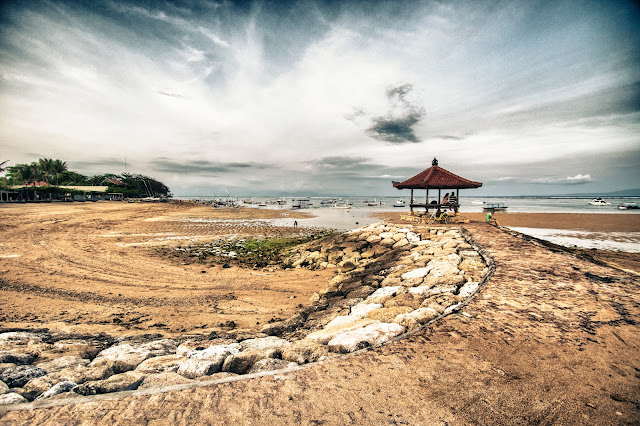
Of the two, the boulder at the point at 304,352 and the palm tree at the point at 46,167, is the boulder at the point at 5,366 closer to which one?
the boulder at the point at 304,352

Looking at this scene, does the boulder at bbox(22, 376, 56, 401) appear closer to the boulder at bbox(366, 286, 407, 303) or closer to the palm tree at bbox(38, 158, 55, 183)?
the boulder at bbox(366, 286, 407, 303)

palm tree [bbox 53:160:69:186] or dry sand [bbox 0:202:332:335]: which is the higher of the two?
palm tree [bbox 53:160:69:186]

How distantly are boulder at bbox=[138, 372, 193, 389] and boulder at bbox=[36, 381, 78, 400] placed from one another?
64cm

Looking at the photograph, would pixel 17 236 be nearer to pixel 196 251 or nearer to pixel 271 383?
pixel 196 251

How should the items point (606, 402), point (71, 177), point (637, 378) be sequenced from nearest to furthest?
point (606, 402) < point (637, 378) < point (71, 177)

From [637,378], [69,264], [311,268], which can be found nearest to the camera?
[637,378]

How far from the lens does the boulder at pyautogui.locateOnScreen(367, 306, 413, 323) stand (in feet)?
13.1

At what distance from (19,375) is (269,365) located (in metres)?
2.64

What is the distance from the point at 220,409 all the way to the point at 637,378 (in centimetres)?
381

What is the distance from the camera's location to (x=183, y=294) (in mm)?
7469

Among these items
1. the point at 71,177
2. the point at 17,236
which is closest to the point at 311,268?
the point at 17,236

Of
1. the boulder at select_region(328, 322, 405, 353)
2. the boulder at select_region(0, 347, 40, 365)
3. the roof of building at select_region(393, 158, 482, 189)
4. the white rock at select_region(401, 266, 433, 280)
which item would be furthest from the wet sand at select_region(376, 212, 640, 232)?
the boulder at select_region(0, 347, 40, 365)

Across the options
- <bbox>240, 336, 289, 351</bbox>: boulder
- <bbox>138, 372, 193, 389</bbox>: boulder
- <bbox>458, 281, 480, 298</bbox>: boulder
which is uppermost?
<bbox>458, 281, 480, 298</bbox>: boulder

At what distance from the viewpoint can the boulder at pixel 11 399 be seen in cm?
216
